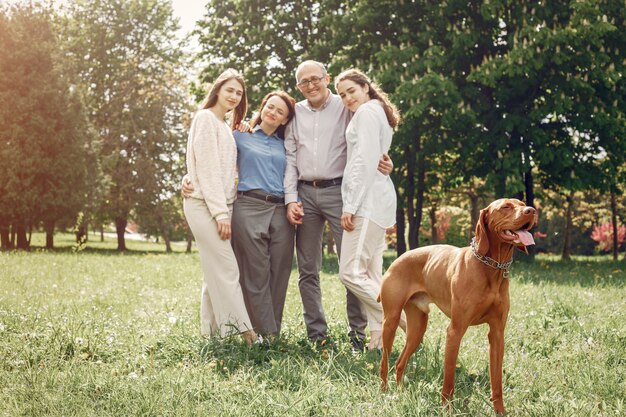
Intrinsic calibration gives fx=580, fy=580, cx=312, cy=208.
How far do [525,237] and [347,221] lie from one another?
2.23 meters

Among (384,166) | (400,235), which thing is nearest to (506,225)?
(384,166)

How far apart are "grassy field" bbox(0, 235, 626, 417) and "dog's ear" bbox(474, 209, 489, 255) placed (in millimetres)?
1010

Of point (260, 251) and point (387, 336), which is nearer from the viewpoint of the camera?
point (387, 336)

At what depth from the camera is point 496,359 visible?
3611mm

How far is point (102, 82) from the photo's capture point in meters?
32.3

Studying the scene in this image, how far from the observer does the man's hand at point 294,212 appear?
5.79 meters

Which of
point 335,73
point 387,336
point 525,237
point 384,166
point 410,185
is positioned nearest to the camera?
point 525,237

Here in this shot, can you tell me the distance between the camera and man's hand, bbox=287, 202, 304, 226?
19.0 ft

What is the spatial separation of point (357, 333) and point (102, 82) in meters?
30.3

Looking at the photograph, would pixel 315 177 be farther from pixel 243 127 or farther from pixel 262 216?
pixel 243 127

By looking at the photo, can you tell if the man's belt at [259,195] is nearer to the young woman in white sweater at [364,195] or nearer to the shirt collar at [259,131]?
the shirt collar at [259,131]

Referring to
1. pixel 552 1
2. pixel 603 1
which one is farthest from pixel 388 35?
pixel 603 1

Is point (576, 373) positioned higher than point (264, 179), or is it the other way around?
point (264, 179)

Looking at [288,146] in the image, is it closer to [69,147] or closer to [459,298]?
[459,298]
